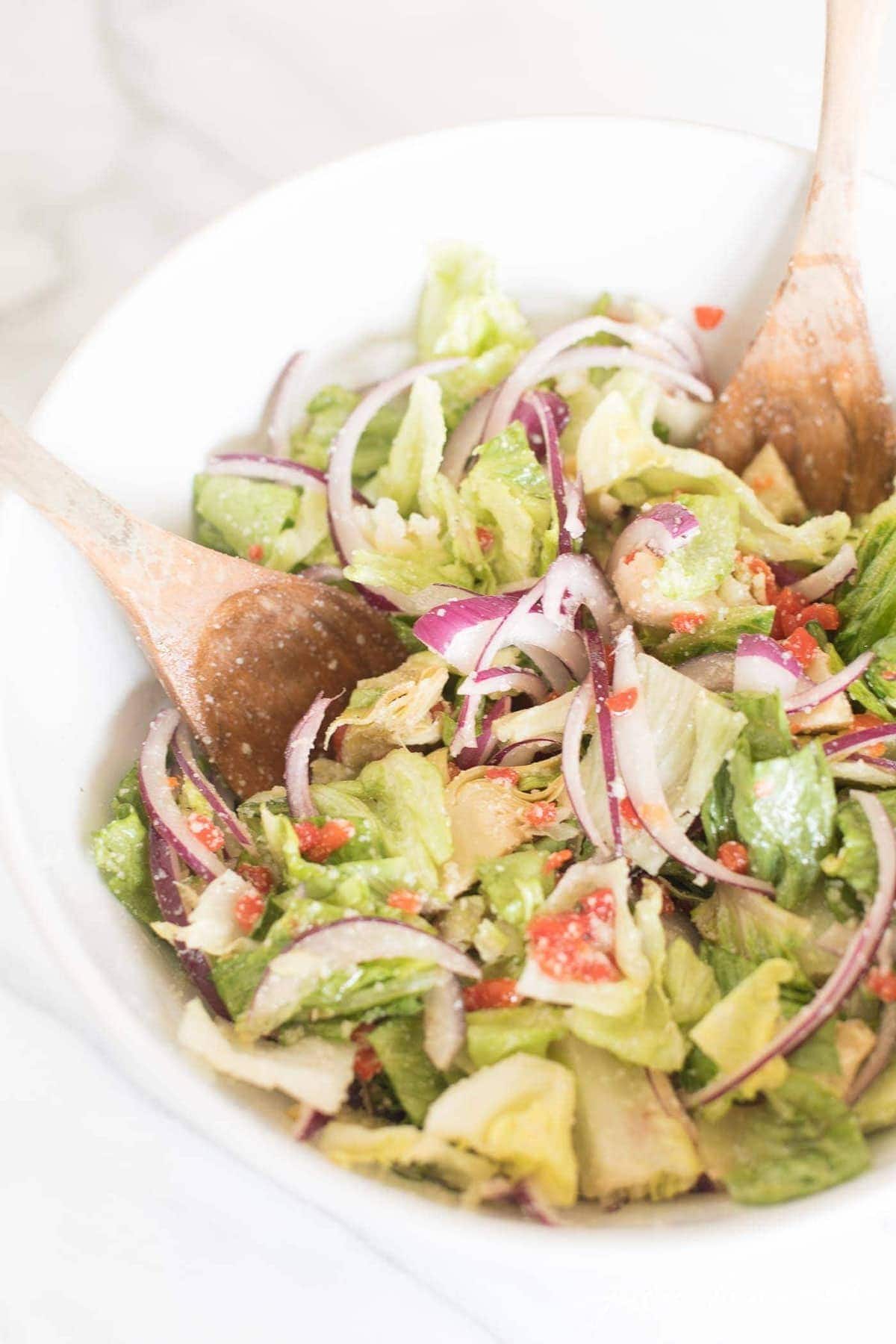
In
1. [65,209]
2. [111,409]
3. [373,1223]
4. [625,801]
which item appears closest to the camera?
[373,1223]

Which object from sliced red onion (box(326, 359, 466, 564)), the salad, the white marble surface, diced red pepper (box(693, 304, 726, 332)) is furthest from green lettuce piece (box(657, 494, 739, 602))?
the white marble surface

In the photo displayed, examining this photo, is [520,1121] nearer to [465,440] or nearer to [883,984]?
[883,984]

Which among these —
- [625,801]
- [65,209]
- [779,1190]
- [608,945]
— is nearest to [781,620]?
[625,801]

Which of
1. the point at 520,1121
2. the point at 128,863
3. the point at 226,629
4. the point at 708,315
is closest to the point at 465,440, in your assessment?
the point at 708,315

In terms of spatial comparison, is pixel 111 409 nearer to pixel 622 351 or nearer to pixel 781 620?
pixel 622 351

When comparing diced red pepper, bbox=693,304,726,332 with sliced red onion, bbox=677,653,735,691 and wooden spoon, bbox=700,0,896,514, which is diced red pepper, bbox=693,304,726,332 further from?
sliced red onion, bbox=677,653,735,691
